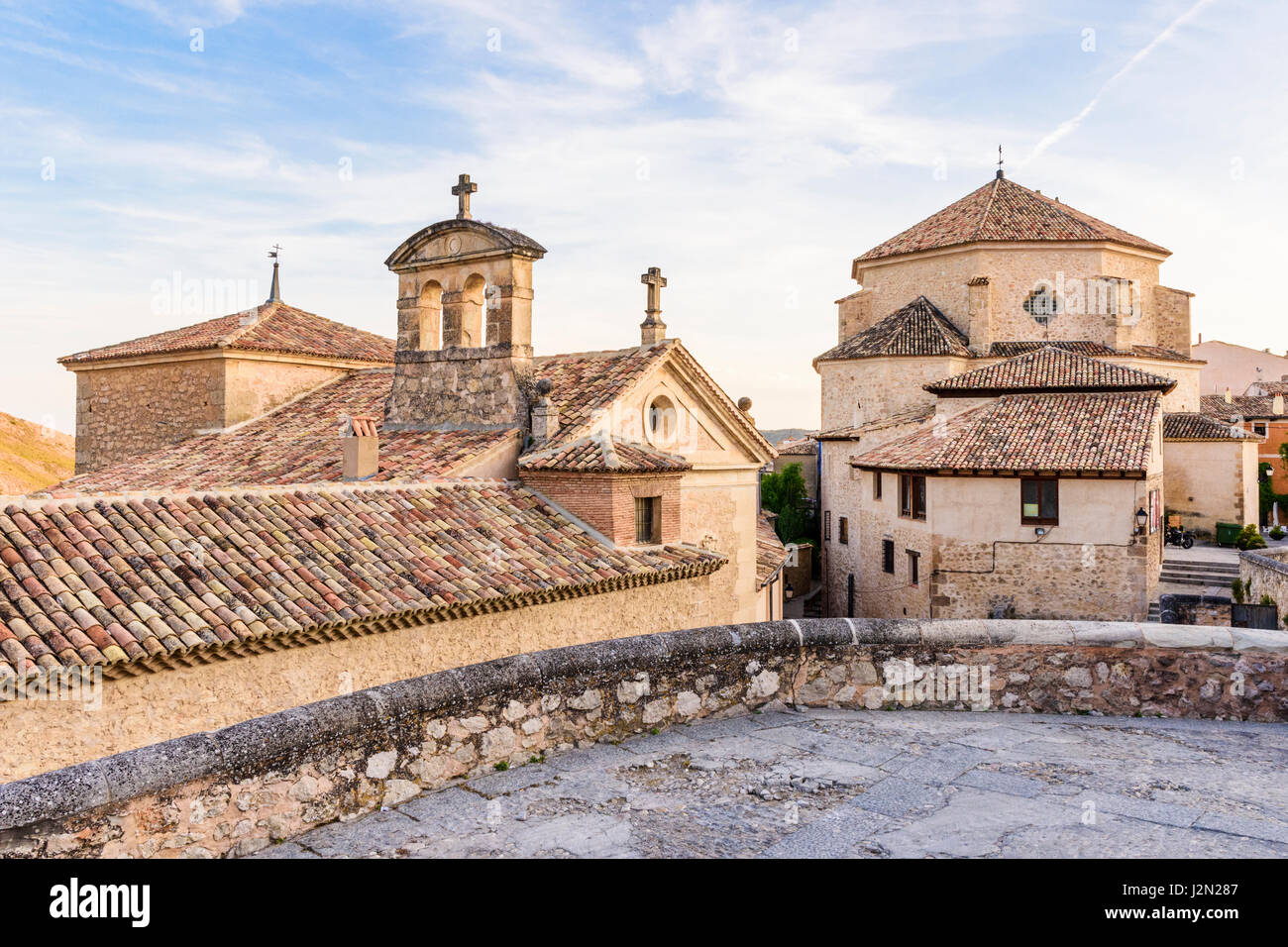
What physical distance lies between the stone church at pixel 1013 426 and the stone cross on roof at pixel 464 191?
41.3 feet

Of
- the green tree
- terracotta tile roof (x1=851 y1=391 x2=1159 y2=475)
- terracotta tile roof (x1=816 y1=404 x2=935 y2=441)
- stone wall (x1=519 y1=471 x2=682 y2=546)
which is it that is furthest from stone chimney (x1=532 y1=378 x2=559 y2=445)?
the green tree

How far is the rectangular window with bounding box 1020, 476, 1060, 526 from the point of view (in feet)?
68.6

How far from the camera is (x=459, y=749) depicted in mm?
4184

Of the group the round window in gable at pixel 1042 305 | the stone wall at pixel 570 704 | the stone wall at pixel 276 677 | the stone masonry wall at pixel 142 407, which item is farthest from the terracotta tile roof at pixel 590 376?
the round window in gable at pixel 1042 305

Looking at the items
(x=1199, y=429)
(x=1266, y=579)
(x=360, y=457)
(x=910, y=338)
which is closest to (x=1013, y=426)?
(x=1266, y=579)

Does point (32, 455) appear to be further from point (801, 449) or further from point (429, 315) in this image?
point (801, 449)

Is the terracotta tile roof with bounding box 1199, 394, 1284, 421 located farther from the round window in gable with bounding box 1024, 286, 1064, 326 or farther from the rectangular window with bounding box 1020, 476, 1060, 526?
the rectangular window with bounding box 1020, 476, 1060, 526

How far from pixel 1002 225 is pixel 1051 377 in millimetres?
9214

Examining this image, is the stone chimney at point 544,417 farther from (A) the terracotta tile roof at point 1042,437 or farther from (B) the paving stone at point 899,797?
(A) the terracotta tile roof at point 1042,437

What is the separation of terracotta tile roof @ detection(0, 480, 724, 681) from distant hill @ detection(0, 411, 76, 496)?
69.8 ft

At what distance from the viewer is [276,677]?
820cm
